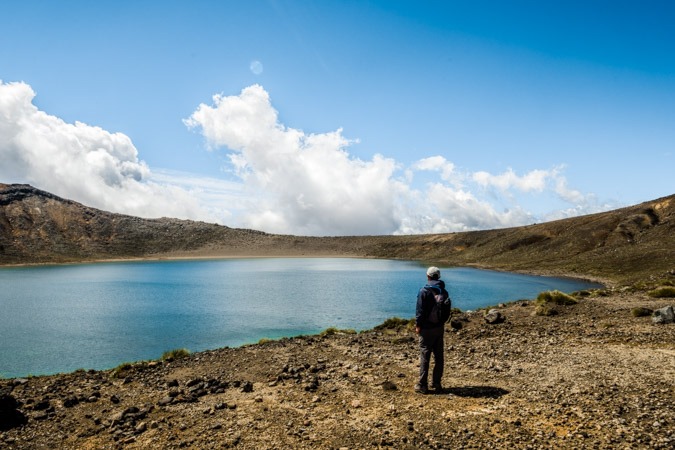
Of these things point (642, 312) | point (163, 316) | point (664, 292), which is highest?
point (664, 292)

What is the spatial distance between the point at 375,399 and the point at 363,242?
561 ft

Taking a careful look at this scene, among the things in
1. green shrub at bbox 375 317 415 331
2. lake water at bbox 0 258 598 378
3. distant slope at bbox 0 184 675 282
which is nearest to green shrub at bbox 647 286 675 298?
green shrub at bbox 375 317 415 331

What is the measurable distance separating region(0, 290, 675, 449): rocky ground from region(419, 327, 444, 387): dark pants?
405 millimetres

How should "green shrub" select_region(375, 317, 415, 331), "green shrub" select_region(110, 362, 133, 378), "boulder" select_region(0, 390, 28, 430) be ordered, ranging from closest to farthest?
1. "boulder" select_region(0, 390, 28, 430)
2. "green shrub" select_region(110, 362, 133, 378)
3. "green shrub" select_region(375, 317, 415, 331)

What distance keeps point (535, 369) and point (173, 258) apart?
538 ft

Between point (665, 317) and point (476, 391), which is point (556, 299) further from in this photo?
point (476, 391)

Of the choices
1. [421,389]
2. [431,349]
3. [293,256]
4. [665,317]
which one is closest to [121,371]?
[421,389]

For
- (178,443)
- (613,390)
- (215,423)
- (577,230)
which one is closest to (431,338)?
(613,390)

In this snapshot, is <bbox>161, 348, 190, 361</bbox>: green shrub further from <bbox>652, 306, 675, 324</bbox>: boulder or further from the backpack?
<bbox>652, 306, 675, 324</bbox>: boulder

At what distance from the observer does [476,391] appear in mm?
9766

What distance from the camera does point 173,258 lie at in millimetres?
160750

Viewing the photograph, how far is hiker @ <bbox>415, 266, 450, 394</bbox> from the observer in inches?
378

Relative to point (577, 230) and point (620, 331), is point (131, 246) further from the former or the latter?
point (620, 331)

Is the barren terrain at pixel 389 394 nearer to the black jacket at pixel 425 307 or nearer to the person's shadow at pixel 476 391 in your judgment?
the person's shadow at pixel 476 391
